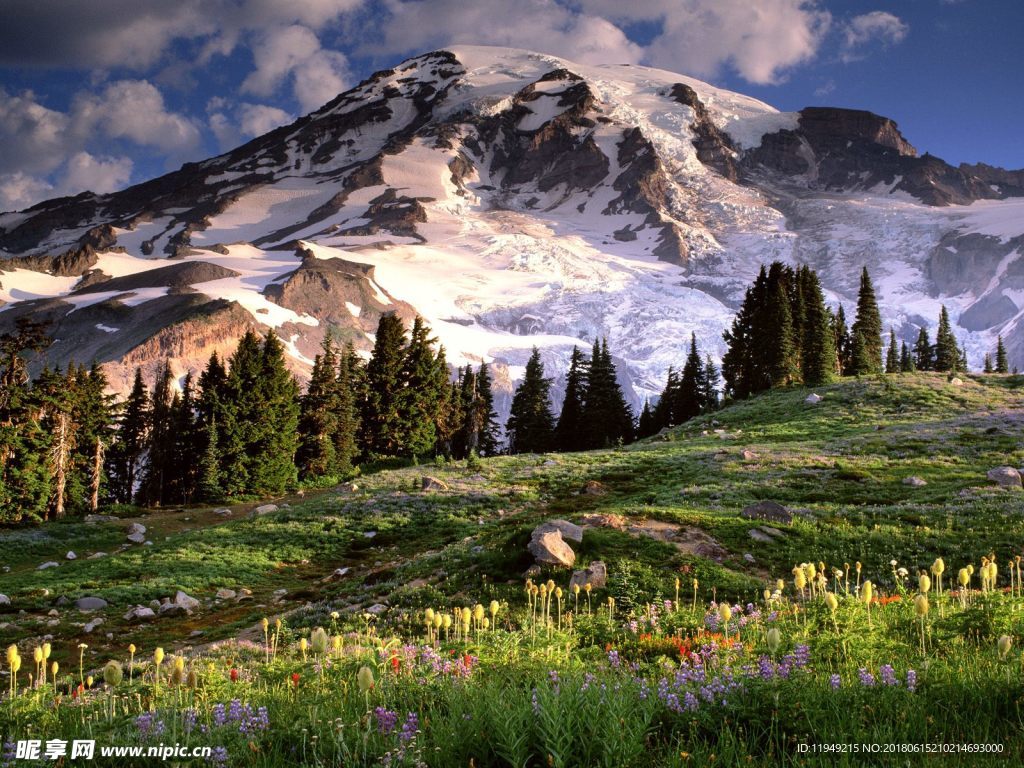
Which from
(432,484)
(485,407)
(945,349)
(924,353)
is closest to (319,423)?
(485,407)

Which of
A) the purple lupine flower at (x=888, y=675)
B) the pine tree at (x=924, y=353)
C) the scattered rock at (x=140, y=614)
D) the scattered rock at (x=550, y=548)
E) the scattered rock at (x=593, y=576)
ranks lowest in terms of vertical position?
the scattered rock at (x=140, y=614)

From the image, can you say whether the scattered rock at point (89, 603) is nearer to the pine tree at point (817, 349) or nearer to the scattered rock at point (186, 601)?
the scattered rock at point (186, 601)

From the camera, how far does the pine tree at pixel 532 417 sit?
3044 inches

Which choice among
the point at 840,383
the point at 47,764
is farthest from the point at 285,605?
the point at 840,383

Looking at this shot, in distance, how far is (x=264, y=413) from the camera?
4962cm

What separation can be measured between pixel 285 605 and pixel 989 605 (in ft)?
49.4

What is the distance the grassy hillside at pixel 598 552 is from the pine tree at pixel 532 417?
121 ft

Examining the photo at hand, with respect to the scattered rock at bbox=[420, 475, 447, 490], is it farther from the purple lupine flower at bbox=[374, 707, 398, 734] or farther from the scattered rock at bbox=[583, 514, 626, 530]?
the purple lupine flower at bbox=[374, 707, 398, 734]

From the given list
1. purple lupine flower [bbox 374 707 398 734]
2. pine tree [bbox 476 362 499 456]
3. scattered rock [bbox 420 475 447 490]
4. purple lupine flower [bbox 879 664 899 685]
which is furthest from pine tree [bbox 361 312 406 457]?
purple lupine flower [bbox 879 664 899 685]

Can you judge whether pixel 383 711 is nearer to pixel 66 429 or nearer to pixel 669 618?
pixel 669 618

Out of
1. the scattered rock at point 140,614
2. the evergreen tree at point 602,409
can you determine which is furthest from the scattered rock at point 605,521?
the evergreen tree at point 602,409

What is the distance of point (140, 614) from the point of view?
16.2m

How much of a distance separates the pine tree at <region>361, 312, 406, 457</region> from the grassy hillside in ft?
66.5

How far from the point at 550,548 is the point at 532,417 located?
215 ft
